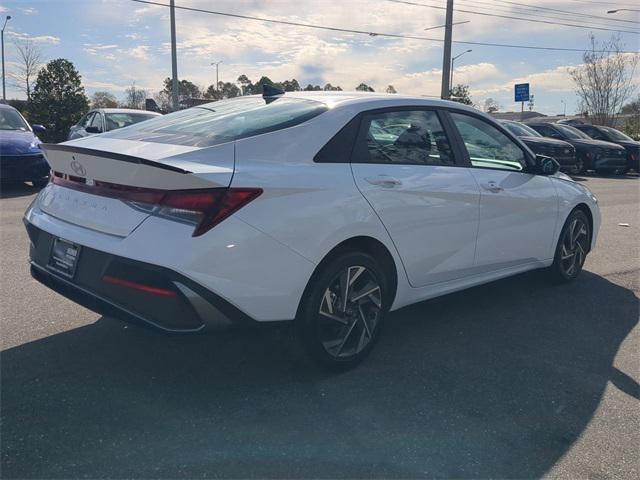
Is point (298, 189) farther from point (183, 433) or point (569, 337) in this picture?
point (569, 337)

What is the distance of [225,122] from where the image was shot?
362 centimetres

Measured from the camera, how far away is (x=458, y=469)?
263 centimetres

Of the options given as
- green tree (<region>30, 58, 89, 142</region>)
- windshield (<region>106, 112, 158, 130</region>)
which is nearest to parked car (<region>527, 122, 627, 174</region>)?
windshield (<region>106, 112, 158, 130</region>)

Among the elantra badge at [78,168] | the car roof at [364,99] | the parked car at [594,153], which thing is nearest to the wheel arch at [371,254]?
the car roof at [364,99]

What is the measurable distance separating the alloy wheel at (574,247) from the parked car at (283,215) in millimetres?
1147

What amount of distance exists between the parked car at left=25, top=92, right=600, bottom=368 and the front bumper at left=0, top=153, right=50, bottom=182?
7.56 m

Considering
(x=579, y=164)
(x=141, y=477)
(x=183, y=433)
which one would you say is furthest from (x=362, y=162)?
(x=579, y=164)

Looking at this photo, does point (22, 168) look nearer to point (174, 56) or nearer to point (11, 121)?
point (11, 121)

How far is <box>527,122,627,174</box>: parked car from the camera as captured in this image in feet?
62.4

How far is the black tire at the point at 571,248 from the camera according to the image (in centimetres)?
541

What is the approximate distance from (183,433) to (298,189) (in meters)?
1.35

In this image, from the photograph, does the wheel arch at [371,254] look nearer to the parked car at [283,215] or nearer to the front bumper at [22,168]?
the parked car at [283,215]

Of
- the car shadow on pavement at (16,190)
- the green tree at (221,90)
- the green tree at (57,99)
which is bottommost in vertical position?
the car shadow on pavement at (16,190)

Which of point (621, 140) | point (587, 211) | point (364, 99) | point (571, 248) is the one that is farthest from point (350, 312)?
point (621, 140)
